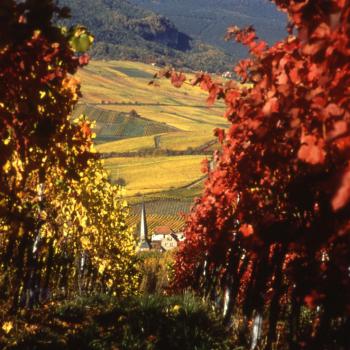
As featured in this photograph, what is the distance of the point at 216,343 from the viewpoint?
9461 mm

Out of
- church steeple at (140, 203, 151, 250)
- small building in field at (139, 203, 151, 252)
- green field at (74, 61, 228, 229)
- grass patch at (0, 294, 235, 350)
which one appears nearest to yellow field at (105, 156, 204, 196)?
green field at (74, 61, 228, 229)

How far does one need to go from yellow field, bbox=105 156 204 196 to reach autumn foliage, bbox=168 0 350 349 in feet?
306

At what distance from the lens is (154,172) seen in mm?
110438

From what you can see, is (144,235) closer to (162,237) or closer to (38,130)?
(162,237)

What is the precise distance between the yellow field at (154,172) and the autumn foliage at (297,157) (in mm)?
93220

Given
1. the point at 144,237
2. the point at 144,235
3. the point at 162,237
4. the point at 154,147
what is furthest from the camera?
the point at 154,147

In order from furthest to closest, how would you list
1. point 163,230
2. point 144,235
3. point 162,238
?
point 162,238
point 163,230
point 144,235

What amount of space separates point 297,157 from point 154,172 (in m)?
105

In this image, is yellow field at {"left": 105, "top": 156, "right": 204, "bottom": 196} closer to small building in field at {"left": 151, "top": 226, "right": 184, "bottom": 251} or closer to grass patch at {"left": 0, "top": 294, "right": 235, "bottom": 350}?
small building in field at {"left": 151, "top": 226, "right": 184, "bottom": 251}

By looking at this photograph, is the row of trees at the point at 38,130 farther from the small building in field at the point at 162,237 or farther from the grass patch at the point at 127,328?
the small building in field at the point at 162,237

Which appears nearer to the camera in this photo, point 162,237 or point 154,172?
point 162,237

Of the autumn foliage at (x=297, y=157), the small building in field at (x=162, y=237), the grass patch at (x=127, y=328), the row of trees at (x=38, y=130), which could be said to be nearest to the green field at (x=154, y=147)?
the small building in field at (x=162, y=237)

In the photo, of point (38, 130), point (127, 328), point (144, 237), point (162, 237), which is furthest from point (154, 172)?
point (38, 130)

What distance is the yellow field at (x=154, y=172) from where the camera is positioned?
105312mm
